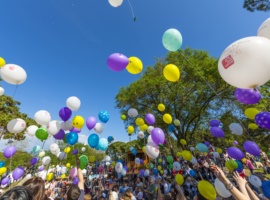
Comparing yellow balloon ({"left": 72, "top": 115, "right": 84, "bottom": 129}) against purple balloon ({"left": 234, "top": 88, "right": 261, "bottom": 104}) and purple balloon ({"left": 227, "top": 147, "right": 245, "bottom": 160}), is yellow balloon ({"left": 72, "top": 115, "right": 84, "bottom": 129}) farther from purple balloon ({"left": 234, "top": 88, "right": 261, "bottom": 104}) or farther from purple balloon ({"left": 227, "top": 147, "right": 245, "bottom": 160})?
purple balloon ({"left": 227, "top": 147, "right": 245, "bottom": 160})

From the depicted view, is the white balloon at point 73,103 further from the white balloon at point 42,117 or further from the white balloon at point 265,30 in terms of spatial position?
the white balloon at point 265,30

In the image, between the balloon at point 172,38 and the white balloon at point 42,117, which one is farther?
the white balloon at point 42,117

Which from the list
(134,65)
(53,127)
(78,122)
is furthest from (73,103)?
(134,65)

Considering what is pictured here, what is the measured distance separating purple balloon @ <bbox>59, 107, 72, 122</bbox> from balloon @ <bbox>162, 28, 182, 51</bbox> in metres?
4.21

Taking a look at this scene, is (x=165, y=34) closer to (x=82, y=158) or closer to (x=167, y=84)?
(x=82, y=158)

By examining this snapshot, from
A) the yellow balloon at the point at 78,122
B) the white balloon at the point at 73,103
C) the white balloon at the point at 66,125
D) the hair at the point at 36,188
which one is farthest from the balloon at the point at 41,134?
the hair at the point at 36,188

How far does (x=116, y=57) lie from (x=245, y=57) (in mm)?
3331

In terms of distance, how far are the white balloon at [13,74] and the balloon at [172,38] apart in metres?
4.87

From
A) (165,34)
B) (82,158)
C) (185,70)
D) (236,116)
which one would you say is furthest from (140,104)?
(165,34)

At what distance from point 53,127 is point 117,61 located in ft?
11.4

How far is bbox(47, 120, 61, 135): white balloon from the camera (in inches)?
236

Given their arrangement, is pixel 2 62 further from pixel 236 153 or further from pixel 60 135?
pixel 236 153

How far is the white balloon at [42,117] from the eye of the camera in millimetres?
6242

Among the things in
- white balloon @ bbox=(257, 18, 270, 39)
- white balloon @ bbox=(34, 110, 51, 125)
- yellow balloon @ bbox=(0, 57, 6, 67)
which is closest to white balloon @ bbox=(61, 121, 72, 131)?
white balloon @ bbox=(34, 110, 51, 125)
